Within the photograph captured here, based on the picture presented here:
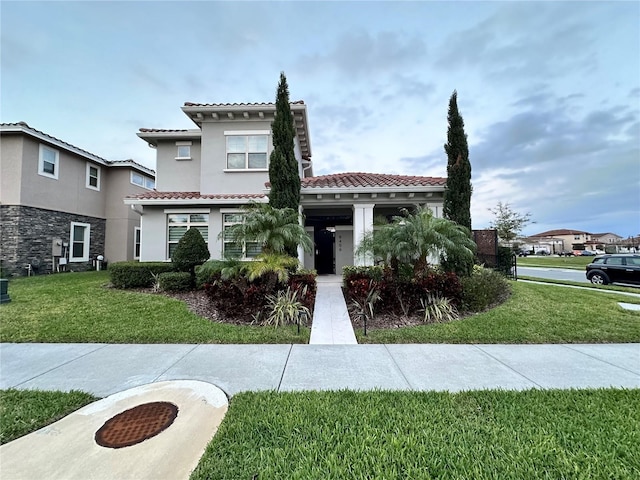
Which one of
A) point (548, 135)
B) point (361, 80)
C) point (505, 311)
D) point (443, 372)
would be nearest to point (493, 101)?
point (361, 80)

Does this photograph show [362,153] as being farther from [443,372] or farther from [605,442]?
[605,442]

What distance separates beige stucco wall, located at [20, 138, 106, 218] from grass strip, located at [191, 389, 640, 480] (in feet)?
51.9

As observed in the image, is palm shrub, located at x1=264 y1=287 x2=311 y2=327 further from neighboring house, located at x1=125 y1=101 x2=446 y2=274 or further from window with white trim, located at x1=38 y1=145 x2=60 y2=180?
window with white trim, located at x1=38 y1=145 x2=60 y2=180

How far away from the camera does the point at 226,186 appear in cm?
1214

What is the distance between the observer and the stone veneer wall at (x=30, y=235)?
12039 millimetres

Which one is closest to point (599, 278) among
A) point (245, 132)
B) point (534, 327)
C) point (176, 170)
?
point (534, 327)

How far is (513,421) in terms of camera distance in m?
2.90

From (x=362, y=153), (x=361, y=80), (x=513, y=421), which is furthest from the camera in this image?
(x=362, y=153)

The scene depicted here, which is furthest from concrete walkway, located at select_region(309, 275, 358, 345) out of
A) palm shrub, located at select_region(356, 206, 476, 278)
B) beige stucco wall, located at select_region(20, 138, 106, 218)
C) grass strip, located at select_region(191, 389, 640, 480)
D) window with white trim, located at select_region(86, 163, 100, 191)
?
window with white trim, located at select_region(86, 163, 100, 191)

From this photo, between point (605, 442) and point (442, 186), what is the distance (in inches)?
358

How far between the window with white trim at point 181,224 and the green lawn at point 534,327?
28.3 ft

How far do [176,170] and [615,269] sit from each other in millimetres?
21609

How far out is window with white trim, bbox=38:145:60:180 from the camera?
42.9ft

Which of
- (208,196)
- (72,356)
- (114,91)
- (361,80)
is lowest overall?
(72,356)
